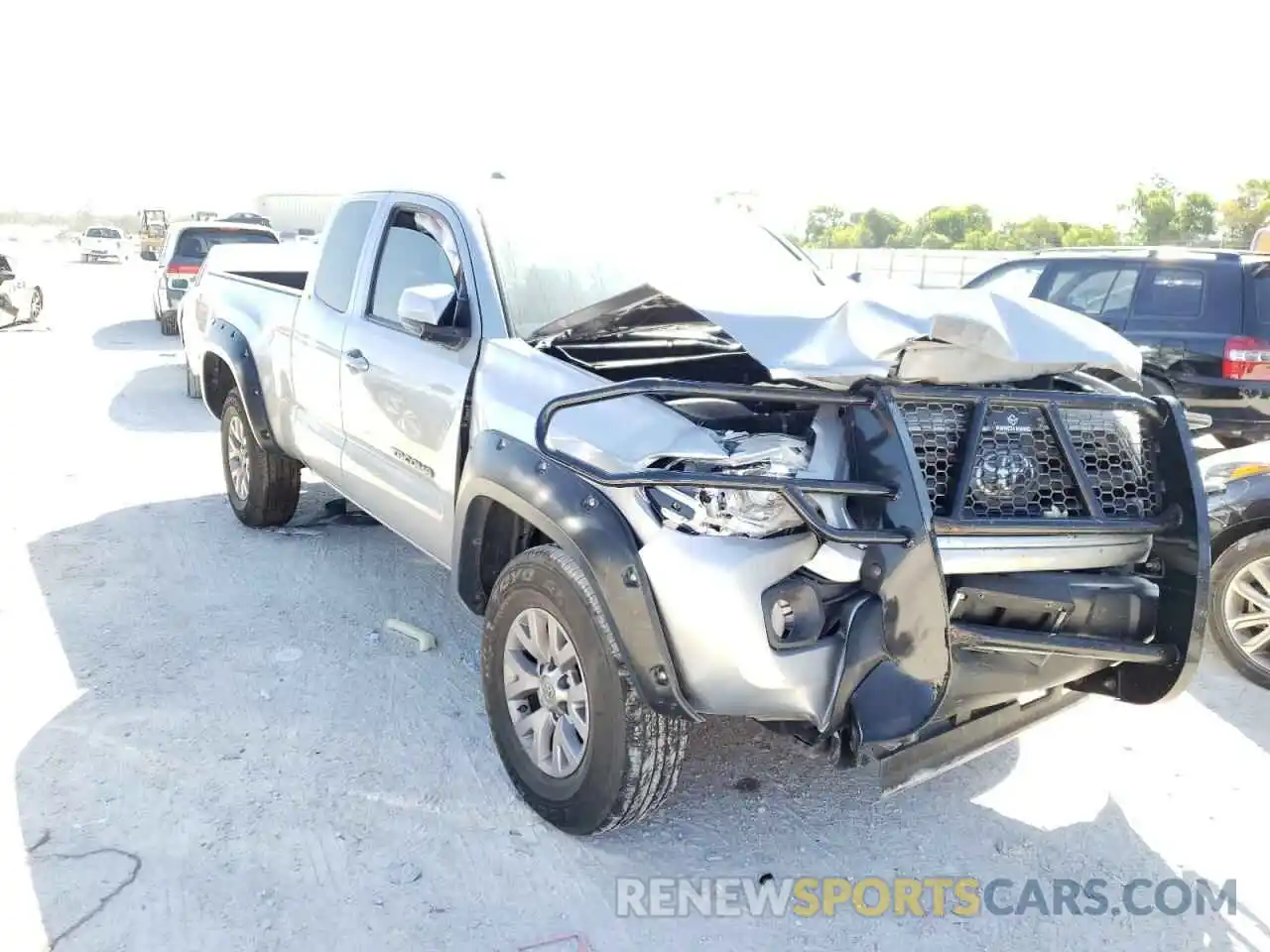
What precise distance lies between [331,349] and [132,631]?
1.56 metres

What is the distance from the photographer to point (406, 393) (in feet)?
13.6

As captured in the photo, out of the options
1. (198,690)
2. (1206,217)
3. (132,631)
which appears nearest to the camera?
(198,690)

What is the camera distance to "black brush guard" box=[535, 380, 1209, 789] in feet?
8.61

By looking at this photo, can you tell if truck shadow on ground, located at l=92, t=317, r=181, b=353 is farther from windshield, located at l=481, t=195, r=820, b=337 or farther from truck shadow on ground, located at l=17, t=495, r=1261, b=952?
windshield, located at l=481, t=195, r=820, b=337

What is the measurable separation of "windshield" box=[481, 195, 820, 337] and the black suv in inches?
138

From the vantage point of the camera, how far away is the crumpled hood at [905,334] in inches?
109

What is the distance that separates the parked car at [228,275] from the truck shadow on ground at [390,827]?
2.45m

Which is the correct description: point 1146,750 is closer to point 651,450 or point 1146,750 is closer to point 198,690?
point 651,450

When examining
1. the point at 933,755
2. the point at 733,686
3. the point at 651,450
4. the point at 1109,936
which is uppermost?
the point at 651,450

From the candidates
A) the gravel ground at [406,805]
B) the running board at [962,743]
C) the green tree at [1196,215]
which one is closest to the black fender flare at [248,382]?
the gravel ground at [406,805]

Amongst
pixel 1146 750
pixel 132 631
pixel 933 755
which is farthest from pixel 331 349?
pixel 1146 750

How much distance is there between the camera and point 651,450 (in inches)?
112

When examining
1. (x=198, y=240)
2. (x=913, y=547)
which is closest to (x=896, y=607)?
(x=913, y=547)

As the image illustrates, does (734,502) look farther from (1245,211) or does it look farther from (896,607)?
(1245,211)
